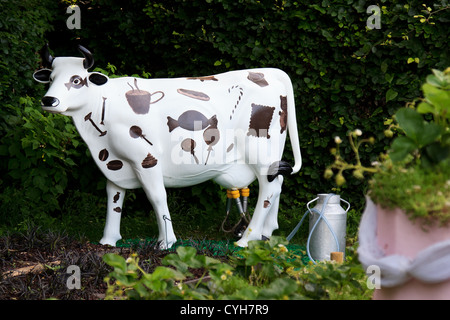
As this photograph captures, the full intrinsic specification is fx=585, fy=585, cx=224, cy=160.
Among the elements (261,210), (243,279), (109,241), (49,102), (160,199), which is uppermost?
(49,102)

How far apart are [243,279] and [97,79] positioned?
6.53 ft

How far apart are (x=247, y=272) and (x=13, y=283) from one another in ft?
4.16

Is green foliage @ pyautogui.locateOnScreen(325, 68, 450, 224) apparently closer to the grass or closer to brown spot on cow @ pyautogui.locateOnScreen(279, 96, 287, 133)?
the grass

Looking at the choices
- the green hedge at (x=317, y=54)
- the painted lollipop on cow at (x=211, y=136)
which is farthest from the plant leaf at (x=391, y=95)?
the painted lollipop on cow at (x=211, y=136)

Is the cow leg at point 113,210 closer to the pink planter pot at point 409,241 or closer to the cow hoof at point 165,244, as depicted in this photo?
the cow hoof at point 165,244

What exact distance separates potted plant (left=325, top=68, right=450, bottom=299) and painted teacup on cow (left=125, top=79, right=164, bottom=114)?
A: 2.42 metres

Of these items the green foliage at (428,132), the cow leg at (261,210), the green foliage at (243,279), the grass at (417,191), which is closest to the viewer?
the grass at (417,191)

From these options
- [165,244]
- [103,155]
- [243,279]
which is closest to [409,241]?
[243,279]

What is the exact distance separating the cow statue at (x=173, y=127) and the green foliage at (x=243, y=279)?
1200 millimetres

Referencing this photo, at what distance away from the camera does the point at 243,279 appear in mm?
2943

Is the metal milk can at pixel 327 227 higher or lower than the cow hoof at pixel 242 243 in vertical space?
higher

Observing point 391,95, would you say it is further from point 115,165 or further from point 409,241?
point 409,241

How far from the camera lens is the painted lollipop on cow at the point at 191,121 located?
4254 mm

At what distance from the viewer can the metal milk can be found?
161 inches
